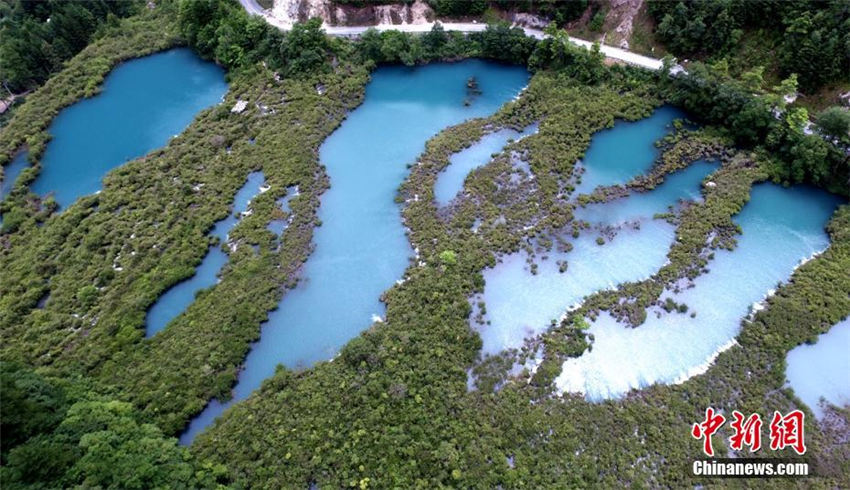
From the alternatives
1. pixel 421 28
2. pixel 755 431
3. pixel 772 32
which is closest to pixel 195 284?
pixel 421 28

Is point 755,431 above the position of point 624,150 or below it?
below

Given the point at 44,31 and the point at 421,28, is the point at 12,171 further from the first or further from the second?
the point at 421,28

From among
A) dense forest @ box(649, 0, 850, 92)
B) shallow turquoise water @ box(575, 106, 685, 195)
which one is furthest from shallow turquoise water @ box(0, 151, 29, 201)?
dense forest @ box(649, 0, 850, 92)

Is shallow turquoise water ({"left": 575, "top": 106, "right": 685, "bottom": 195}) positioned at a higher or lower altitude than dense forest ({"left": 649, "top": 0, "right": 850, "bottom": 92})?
lower

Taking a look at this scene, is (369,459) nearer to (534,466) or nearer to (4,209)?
(534,466)

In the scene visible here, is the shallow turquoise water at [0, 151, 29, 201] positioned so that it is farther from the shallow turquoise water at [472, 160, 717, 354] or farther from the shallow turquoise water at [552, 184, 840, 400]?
the shallow turquoise water at [552, 184, 840, 400]

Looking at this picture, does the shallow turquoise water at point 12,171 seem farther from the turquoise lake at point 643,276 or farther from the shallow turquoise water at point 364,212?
the turquoise lake at point 643,276

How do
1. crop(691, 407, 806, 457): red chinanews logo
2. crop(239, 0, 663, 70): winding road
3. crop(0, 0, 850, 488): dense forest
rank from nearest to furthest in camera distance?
1. crop(0, 0, 850, 488): dense forest
2. crop(691, 407, 806, 457): red chinanews logo
3. crop(239, 0, 663, 70): winding road
